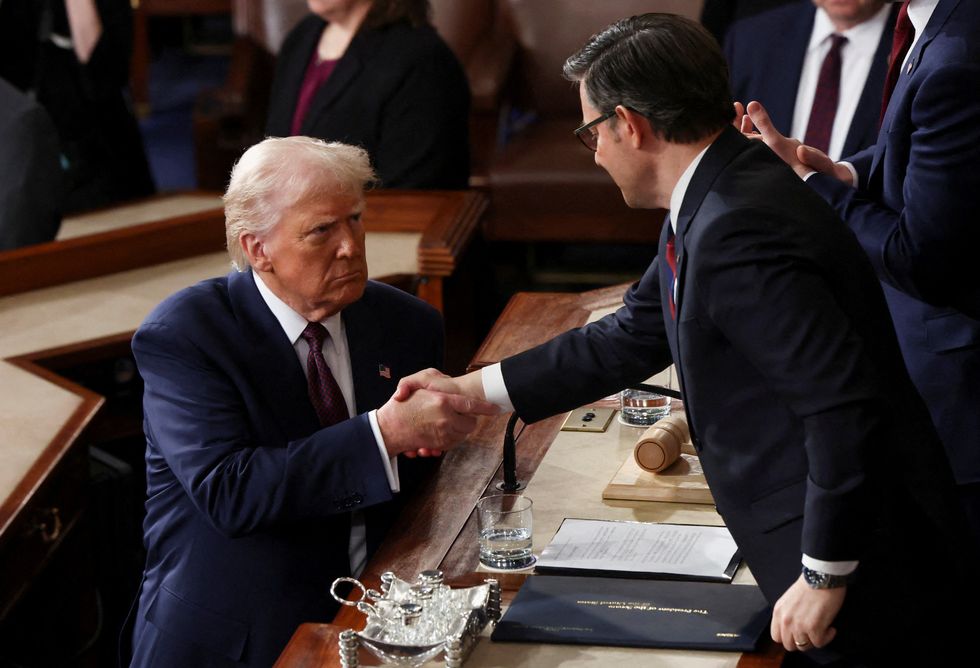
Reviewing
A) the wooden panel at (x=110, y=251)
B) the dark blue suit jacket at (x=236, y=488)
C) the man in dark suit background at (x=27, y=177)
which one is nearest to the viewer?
the dark blue suit jacket at (x=236, y=488)

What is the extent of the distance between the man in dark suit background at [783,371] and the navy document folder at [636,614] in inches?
2.6

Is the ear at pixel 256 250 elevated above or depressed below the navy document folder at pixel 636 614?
above

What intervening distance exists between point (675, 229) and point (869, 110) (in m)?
2.38

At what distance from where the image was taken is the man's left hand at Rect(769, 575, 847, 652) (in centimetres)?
169

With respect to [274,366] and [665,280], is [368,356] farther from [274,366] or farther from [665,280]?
[665,280]

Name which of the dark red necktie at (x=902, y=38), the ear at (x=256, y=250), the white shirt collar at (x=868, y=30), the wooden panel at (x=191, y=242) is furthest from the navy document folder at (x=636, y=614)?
the white shirt collar at (x=868, y=30)

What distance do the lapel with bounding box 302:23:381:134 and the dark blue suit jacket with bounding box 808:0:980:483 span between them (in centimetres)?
224

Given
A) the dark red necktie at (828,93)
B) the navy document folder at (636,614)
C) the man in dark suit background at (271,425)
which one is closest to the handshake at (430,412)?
the man in dark suit background at (271,425)

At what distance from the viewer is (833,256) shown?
1.69 meters

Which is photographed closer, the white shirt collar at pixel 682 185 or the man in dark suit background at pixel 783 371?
the man in dark suit background at pixel 783 371

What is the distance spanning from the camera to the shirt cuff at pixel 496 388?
2.28 metres

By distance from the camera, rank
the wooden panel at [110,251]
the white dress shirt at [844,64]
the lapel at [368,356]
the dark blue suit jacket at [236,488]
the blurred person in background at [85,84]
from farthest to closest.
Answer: the blurred person in background at [85,84] → the white dress shirt at [844,64] → the wooden panel at [110,251] → the lapel at [368,356] → the dark blue suit jacket at [236,488]

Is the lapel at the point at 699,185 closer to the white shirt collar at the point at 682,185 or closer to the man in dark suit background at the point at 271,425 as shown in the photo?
the white shirt collar at the point at 682,185

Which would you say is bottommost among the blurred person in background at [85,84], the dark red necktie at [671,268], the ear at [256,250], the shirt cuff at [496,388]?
the blurred person in background at [85,84]
